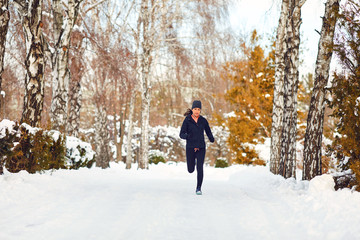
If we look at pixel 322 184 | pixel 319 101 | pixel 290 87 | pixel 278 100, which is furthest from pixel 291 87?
pixel 322 184

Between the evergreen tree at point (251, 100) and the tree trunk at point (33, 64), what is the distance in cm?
1516

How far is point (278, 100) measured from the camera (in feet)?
46.2

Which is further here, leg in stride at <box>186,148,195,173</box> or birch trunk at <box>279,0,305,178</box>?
birch trunk at <box>279,0,305,178</box>

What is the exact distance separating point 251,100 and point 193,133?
15530 millimetres

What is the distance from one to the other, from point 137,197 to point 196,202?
1.11 m

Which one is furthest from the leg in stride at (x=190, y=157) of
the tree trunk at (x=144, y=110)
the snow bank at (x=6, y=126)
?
the tree trunk at (x=144, y=110)

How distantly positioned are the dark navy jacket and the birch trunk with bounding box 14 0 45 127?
3995mm

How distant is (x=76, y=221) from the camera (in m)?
4.94

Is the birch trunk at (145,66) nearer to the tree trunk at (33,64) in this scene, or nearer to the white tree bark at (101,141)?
the white tree bark at (101,141)

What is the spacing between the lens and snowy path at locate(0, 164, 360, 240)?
4492mm

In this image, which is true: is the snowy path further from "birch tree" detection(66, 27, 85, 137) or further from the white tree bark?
the white tree bark

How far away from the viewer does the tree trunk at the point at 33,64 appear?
9.68 m

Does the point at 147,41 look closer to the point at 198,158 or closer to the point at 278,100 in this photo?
the point at 278,100

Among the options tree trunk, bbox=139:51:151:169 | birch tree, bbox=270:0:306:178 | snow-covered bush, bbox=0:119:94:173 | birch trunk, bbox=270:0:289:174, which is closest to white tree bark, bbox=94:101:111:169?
tree trunk, bbox=139:51:151:169
